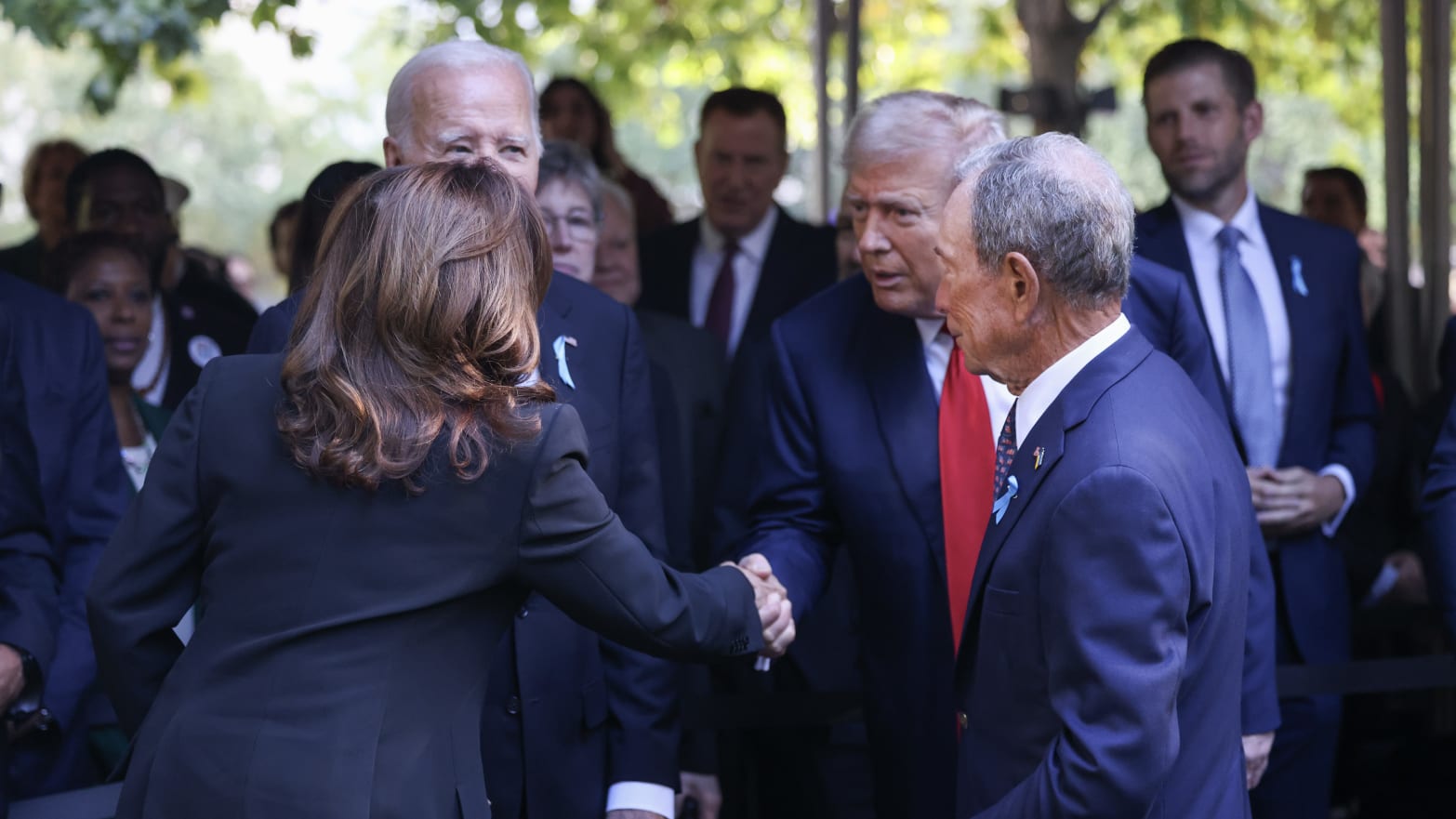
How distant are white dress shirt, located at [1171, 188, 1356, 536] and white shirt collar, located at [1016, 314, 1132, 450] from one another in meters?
1.92

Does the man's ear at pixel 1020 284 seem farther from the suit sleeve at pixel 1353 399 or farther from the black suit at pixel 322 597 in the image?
the suit sleeve at pixel 1353 399

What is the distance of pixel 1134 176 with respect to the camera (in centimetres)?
3023

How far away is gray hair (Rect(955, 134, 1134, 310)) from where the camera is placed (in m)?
2.45

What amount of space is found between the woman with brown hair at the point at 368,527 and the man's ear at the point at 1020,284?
72cm

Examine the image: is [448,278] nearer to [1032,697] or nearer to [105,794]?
[1032,697]

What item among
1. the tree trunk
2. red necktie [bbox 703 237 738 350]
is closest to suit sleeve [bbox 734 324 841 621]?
red necktie [bbox 703 237 738 350]

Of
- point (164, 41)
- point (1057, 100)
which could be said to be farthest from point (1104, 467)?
point (1057, 100)

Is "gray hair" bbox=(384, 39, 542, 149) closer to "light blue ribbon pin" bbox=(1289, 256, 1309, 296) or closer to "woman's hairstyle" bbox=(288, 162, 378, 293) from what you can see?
"woman's hairstyle" bbox=(288, 162, 378, 293)

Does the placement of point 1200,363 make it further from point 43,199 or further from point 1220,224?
point 43,199

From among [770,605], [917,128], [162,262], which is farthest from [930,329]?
[162,262]

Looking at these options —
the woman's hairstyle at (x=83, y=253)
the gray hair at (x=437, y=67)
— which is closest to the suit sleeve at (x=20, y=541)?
the gray hair at (x=437, y=67)

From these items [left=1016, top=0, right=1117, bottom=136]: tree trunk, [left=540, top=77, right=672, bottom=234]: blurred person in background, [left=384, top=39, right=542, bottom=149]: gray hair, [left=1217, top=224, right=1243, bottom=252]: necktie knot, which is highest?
[left=1016, top=0, right=1117, bottom=136]: tree trunk

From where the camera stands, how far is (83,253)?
16.2ft

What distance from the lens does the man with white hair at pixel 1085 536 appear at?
2.27m
